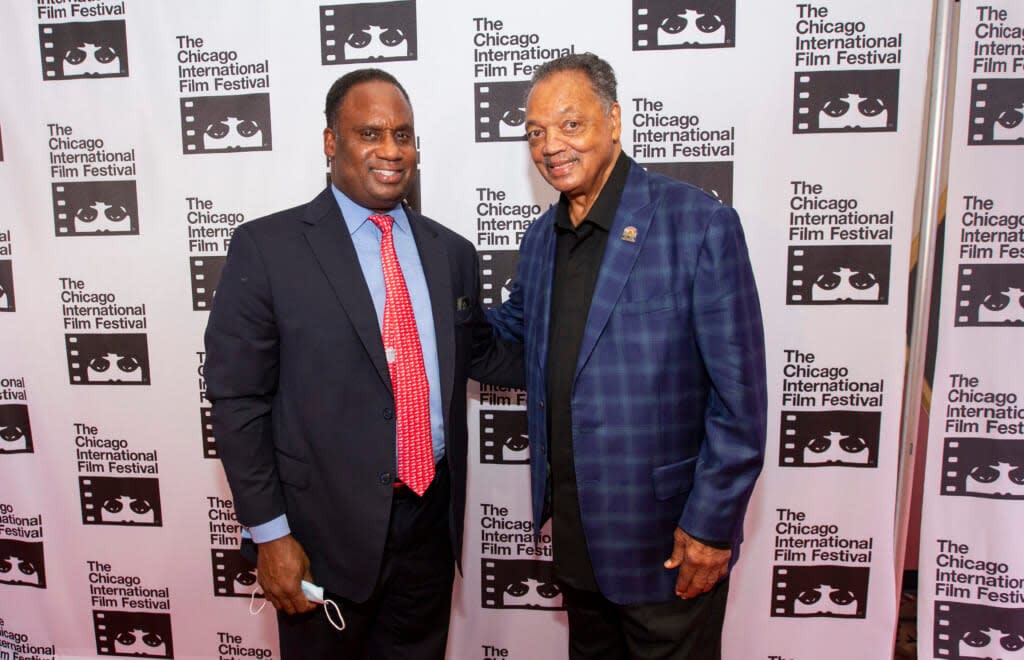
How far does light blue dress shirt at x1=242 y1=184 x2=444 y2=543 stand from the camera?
1480mm

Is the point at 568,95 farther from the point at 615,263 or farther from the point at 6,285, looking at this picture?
the point at 6,285

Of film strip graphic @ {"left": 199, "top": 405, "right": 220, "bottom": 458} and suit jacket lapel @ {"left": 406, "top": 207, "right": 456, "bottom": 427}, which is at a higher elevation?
suit jacket lapel @ {"left": 406, "top": 207, "right": 456, "bottom": 427}

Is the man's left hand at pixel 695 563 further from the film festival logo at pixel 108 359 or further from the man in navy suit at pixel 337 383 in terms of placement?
the film festival logo at pixel 108 359

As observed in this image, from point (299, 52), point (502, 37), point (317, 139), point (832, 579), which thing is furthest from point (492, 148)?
point (832, 579)

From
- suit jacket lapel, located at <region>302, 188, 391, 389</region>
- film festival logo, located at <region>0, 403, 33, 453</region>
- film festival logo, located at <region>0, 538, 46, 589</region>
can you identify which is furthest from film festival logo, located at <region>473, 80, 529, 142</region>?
film festival logo, located at <region>0, 538, 46, 589</region>

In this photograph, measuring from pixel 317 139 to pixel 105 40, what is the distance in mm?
859

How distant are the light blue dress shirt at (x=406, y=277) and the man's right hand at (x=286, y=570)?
0.05 metres

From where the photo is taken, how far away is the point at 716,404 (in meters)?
1.32

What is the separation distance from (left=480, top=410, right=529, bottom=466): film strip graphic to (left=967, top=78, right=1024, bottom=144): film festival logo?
70.9 inches

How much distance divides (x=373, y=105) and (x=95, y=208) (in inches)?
54.7

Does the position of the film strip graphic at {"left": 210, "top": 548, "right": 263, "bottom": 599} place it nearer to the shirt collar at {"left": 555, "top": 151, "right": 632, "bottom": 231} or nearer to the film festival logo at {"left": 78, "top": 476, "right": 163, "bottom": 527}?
the film festival logo at {"left": 78, "top": 476, "right": 163, "bottom": 527}

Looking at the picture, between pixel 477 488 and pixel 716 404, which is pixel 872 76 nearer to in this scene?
pixel 716 404

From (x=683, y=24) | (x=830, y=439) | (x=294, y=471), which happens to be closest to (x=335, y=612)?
(x=294, y=471)

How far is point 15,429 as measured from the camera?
2.28 m
